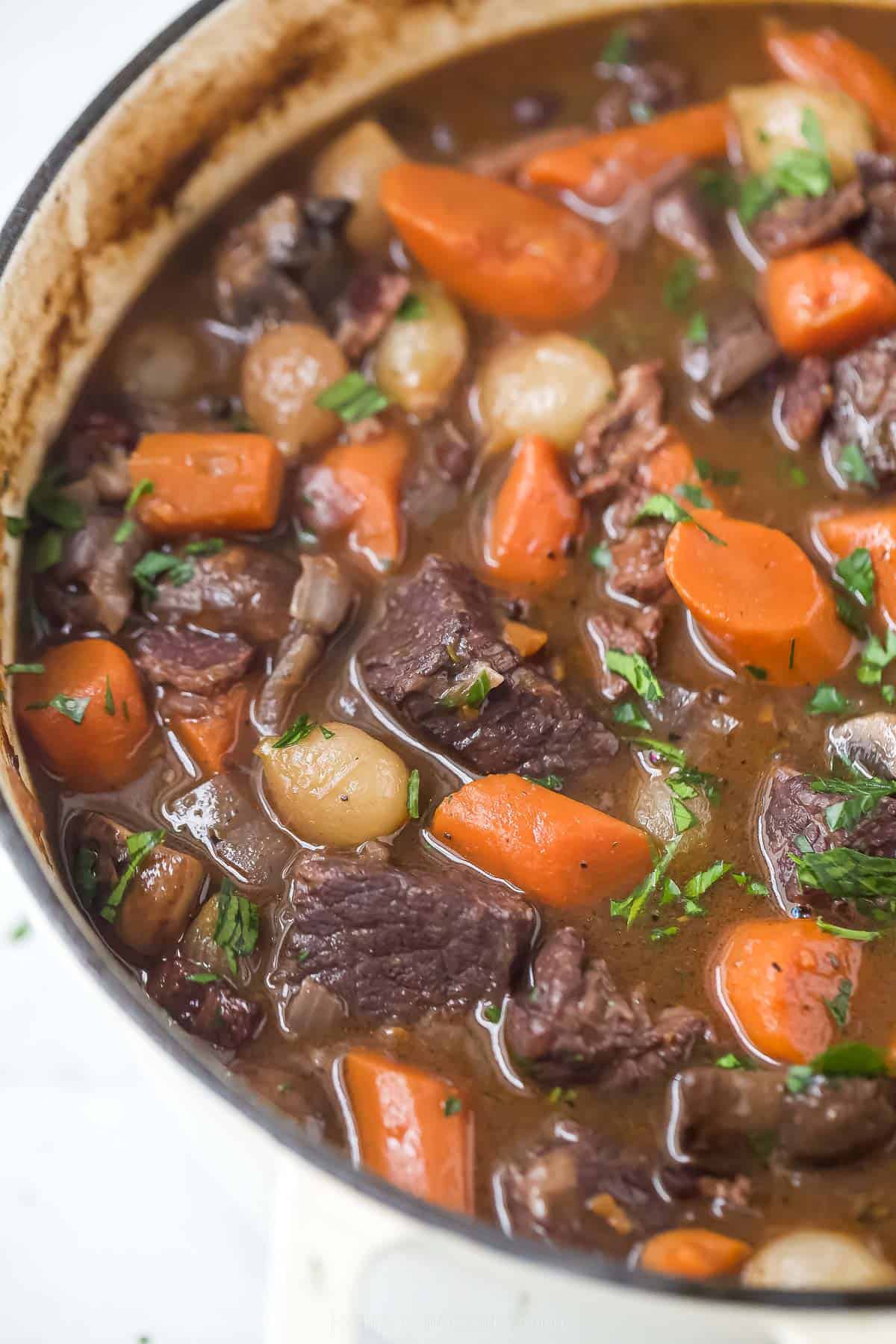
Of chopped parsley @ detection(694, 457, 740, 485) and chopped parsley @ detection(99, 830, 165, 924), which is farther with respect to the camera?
chopped parsley @ detection(694, 457, 740, 485)

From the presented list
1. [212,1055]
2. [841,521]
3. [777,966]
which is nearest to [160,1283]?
[212,1055]

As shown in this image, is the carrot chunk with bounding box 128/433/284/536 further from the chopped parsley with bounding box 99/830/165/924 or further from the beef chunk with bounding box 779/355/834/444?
the beef chunk with bounding box 779/355/834/444

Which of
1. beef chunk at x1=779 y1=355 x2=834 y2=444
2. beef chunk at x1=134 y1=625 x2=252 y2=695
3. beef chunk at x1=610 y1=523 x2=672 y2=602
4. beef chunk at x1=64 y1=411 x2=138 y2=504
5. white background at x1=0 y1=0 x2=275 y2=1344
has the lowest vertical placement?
white background at x1=0 y1=0 x2=275 y2=1344

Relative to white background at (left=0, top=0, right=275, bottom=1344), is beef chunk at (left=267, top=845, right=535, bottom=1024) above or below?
above

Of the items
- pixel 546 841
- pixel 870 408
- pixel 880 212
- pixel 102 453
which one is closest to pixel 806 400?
pixel 870 408

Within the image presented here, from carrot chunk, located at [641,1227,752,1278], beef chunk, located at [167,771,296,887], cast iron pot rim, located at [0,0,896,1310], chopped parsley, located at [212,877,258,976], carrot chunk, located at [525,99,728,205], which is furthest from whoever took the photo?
carrot chunk, located at [525,99,728,205]

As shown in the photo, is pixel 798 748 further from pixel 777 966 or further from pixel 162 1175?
pixel 162 1175

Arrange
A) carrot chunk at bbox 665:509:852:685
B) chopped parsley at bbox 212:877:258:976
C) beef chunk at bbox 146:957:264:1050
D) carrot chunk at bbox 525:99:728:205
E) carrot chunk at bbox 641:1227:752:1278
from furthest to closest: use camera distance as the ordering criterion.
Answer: carrot chunk at bbox 525:99:728:205 → carrot chunk at bbox 665:509:852:685 → chopped parsley at bbox 212:877:258:976 → beef chunk at bbox 146:957:264:1050 → carrot chunk at bbox 641:1227:752:1278

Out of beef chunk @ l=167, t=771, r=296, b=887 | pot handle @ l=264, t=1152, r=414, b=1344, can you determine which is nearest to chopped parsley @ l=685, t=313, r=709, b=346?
beef chunk @ l=167, t=771, r=296, b=887

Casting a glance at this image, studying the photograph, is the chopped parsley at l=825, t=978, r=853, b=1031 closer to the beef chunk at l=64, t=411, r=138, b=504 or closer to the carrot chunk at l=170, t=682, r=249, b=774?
the carrot chunk at l=170, t=682, r=249, b=774
